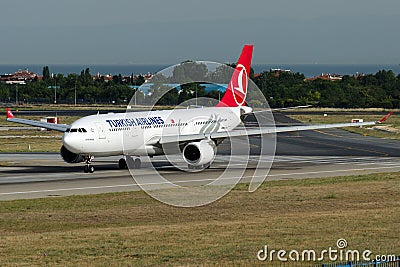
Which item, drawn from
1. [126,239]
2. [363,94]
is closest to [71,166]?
[126,239]

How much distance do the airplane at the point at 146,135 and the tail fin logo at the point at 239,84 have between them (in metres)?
3.80

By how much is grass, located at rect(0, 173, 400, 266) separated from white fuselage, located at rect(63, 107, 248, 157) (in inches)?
335

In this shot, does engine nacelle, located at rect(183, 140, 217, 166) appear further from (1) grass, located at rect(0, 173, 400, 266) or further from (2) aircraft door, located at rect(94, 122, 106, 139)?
(1) grass, located at rect(0, 173, 400, 266)

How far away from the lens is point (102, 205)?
41.2 m

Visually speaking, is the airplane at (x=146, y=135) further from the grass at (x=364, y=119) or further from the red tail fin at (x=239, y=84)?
the grass at (x=364, y=119)

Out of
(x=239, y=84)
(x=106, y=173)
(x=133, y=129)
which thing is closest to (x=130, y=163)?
(x=106, y=173)

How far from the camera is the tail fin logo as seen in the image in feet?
219

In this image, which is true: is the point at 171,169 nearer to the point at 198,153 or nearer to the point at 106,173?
the point at 198,153

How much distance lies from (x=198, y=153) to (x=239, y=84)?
46.0 ft

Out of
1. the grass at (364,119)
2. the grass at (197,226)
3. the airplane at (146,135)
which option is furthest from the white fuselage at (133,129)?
the grass at (364,119)

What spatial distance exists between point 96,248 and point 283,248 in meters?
6.73

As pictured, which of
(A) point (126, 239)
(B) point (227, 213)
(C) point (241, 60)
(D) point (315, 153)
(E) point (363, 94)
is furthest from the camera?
(E) point (363, 94)

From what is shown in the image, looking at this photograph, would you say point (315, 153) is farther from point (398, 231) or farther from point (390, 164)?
point (398, 231)

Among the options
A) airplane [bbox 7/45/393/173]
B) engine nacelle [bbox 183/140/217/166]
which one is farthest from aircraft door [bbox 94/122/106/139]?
engine nacelle [bbox 183/140/217/166]
